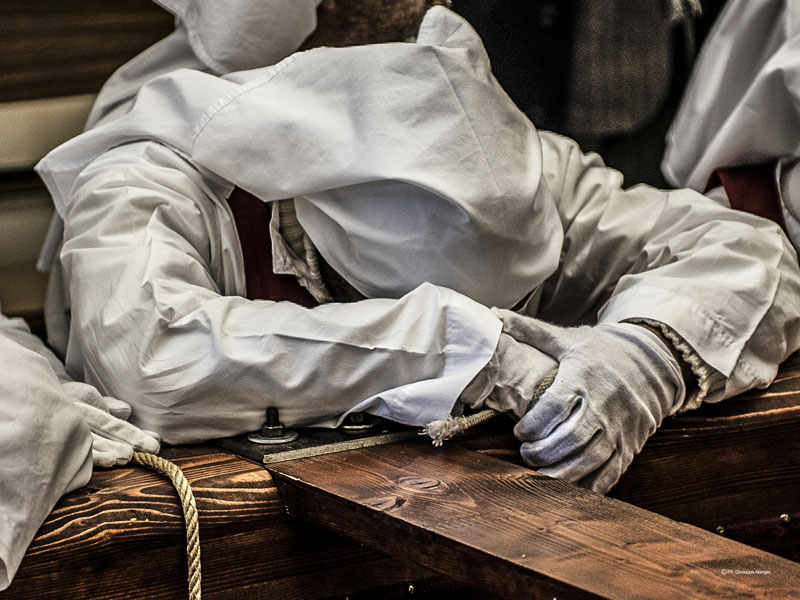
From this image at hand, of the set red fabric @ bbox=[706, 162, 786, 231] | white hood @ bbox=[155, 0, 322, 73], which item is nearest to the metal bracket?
white hood @ bbox=[155, 0, 322, 73]

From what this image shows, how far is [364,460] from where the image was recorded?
1100 millimetres

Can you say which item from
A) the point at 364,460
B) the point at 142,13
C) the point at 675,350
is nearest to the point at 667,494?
the point at 675,350

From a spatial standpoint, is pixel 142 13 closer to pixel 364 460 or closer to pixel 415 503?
pixel 364 460

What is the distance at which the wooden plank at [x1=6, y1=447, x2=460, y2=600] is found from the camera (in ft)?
3.06

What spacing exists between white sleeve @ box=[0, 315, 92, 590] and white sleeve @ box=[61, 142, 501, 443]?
5.2 inches

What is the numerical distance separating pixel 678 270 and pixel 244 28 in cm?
69

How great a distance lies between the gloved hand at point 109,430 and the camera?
107 centimetres

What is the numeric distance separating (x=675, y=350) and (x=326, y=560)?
0.48m

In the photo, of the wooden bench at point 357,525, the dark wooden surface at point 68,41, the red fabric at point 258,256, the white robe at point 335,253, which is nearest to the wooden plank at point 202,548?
the wooden bench at point 357,525

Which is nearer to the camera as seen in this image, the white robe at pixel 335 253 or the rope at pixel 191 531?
the rope at pixel 191 531

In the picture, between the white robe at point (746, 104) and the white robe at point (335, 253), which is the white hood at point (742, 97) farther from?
the white robe at point (335, 253)

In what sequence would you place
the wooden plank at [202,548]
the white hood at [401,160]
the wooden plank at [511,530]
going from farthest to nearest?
A: the white hood at [401,160] → the wooden plank at [202,548] → the wooden plank at [511,530]

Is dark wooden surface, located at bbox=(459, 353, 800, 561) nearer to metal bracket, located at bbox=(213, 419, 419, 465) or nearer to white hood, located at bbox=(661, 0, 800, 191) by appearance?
metal bracket, located at bbox=(213, 419, 419, 465)

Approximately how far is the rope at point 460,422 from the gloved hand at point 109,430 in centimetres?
30
